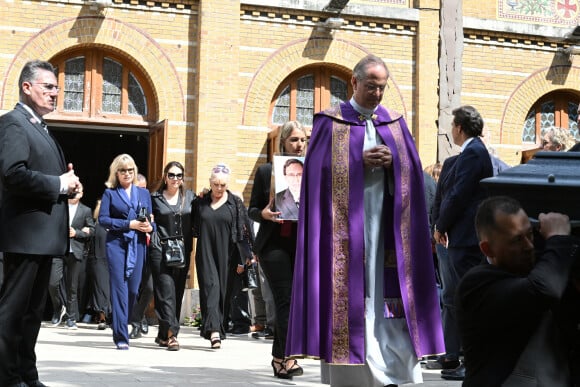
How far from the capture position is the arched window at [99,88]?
15.8m

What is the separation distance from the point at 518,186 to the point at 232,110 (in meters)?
12.8

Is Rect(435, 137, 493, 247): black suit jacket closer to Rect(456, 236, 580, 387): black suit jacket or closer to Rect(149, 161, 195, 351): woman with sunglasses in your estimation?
Rect(149, 161, 195, 351): woman with sunglasses

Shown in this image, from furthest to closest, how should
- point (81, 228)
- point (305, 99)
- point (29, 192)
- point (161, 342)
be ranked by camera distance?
point (305, 99), point (81, 228), point (161, 342), point (29, 192)

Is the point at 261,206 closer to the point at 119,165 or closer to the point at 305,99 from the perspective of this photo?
the point at 119,165

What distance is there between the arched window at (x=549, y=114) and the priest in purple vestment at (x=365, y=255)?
12.9 m

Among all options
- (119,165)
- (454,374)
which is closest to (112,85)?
(119,165)

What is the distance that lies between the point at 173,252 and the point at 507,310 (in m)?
Result: 6.98

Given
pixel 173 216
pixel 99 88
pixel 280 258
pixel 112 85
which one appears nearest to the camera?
pixel 280 258

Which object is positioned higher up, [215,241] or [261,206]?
[261,206]

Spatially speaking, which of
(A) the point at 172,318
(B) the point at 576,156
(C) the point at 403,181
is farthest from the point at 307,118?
(B) the point at 576,156

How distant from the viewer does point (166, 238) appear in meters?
10.1

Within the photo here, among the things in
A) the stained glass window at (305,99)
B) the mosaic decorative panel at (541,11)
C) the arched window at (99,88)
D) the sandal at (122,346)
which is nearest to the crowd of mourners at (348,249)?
the sandal at (122,346)

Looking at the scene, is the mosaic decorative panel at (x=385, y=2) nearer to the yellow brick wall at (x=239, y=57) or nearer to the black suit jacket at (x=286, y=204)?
the yellow brick wall at (x=239, y=57)

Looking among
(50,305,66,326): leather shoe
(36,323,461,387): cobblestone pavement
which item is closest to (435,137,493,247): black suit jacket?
(36,323,461,387): cobblestone pavement
